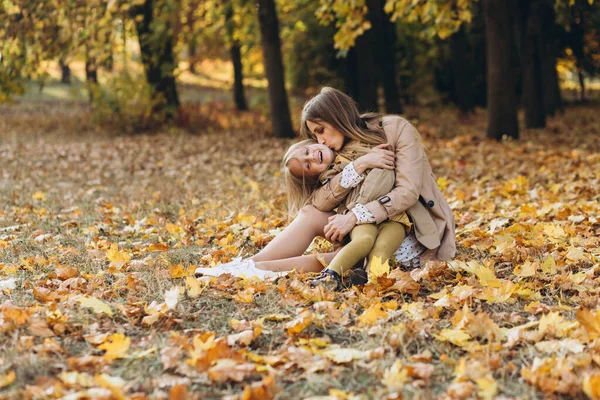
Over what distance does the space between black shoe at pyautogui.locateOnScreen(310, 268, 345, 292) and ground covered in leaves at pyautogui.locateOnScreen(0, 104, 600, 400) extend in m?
0.09

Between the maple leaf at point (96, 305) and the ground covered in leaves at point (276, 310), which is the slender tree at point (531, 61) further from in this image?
the maple leaf at point (96, 305)

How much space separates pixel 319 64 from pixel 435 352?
23.1 meters

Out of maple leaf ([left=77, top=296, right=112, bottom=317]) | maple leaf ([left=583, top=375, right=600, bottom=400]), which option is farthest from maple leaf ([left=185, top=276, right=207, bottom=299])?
maple leaf ([left=583, top=375, right=600, bottom=400])

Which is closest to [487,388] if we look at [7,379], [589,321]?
[589,321]

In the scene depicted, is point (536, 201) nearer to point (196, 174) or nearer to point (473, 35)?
point (196, 174)

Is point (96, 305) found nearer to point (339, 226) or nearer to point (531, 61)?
point (339, 226)

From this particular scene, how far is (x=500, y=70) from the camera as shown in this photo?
1092 centimetres

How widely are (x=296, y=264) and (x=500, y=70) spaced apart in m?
8.00

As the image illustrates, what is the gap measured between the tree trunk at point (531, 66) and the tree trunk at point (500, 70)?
2611 mm

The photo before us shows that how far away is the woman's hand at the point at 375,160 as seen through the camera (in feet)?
13.4

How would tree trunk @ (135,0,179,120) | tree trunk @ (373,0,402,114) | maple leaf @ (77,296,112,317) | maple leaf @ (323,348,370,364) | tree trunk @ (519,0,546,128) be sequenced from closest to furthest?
1. maple leaf @ (323,348,370,364)
2. maple leaf @ (77,296,112,317)
3. tree trunk @ (519,0,546,128)
4. tree trunk @ (135,0,179,120)
5. tree trunk @ (373,0,402,114)

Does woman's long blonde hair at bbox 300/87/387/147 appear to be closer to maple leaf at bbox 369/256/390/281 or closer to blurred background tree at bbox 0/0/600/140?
maple leaf at bbox 369/256/390/281

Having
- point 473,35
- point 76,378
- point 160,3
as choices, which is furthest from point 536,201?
point 473,35

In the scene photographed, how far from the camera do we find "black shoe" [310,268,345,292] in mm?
3635
